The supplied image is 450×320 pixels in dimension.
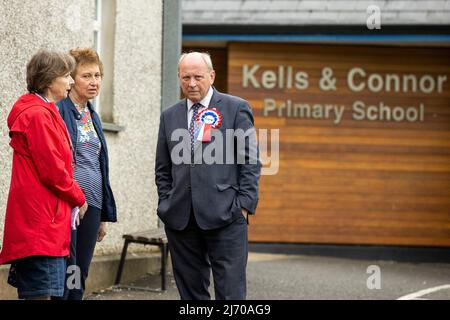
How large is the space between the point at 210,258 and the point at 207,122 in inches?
32.0

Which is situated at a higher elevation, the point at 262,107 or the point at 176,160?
the point at 262,107

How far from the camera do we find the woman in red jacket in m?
5.75

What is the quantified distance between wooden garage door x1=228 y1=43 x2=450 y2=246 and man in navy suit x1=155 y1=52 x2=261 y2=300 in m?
9.57

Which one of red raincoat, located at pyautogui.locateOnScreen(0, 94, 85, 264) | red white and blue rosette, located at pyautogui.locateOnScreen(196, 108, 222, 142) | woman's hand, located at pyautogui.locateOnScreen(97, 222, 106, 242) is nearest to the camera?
red raincoat, located at pyautogui.locateOnScreen(0, 94, 85, 264)

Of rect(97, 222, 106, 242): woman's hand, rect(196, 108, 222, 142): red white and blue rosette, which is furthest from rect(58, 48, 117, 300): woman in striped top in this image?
rect(196, 108, 222, 142): red white and blue rosette

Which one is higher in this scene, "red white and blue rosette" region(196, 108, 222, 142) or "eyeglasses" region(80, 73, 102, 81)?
"eyeglasses" region(80, 73, 102, 81)

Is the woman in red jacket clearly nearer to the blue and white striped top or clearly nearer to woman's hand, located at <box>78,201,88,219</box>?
woman's hand, located at <box>78,201,88,219</box>

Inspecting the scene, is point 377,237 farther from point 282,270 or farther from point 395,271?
point 282,270

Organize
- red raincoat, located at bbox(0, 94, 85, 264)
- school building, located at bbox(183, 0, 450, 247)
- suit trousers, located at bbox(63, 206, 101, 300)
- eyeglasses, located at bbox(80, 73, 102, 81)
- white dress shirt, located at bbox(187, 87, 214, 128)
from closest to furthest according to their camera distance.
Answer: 1. red raincoat, located at bbox(0, 94, 85, 264)
2. white dress shirt, located at bbox(187, 87, 214, 128)
3. suit trousers, located at bbox(63, 206, 101, 300)
4. eyeglasses, located at bbox(80, 73, 102, 81)
5. school building, located at bbox(183, 0, 450, 247)

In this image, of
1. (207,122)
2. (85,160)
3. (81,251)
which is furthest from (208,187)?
(81,251)

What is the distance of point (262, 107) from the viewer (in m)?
15.9

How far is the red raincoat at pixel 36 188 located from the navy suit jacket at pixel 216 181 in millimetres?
720
